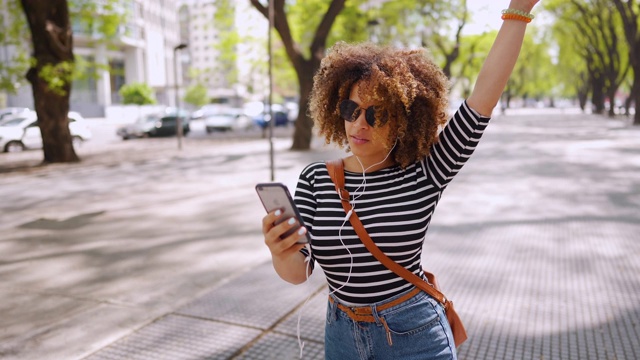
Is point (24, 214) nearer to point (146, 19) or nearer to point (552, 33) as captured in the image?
point (552, 33)

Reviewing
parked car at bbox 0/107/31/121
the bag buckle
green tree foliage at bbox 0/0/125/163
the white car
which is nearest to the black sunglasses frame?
the bag buckle

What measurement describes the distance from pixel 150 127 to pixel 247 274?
27.9m

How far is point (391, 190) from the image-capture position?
1914mm

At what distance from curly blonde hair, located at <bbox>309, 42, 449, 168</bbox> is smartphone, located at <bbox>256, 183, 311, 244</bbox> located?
472 mm

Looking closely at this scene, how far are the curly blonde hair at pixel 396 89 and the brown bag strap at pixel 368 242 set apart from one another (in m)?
0.20

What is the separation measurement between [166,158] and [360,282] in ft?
55.8

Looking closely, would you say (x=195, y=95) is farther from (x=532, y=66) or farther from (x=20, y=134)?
(x=20, y=134)

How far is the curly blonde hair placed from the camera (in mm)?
1921

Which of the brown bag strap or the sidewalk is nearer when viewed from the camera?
the brown bag strap

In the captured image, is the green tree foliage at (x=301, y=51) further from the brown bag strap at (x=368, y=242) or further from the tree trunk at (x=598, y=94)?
the tree trunk at (x=598, y=94)

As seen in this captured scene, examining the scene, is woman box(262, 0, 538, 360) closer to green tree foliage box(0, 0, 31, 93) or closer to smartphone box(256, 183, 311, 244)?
smartphone box(256, 183, 311, 244)

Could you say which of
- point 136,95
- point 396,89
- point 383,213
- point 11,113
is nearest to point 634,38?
point 396,89

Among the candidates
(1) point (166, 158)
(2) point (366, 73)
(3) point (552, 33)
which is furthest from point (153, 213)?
(3) point (552, 33)

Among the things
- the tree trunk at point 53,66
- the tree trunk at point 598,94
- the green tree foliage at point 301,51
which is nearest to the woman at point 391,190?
the tree trunk at point 53,66
